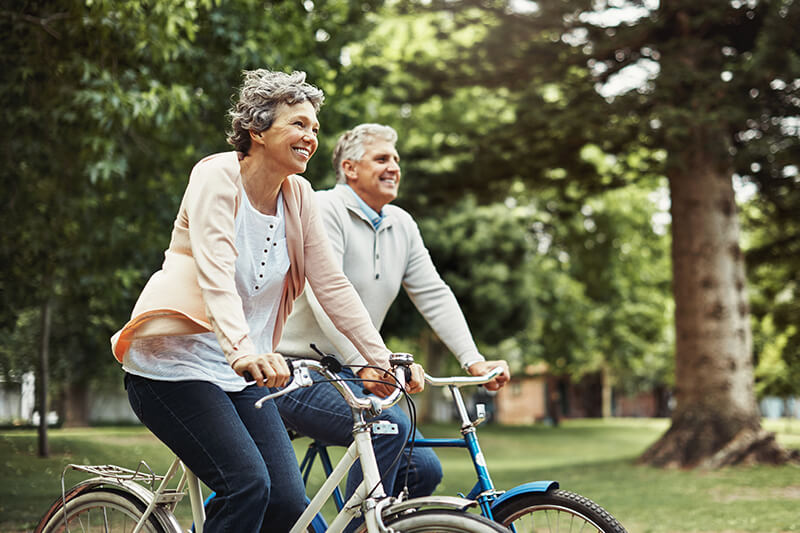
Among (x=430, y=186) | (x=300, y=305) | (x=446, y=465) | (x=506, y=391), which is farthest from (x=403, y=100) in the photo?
(x=506, y=391)

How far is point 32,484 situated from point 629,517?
16.8 feet

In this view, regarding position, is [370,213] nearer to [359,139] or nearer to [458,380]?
[359,139]

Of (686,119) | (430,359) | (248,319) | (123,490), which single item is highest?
(686,119)

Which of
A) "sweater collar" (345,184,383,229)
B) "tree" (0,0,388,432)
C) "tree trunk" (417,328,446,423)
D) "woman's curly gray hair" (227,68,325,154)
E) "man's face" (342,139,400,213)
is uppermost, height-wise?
"tree" (0,0,388,432)

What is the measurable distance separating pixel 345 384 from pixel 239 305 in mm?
374

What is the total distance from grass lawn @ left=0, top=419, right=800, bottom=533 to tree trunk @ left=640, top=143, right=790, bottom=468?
65 cm

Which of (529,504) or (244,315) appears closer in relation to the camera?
(244,315)

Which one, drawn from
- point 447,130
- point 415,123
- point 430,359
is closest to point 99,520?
point 447,130

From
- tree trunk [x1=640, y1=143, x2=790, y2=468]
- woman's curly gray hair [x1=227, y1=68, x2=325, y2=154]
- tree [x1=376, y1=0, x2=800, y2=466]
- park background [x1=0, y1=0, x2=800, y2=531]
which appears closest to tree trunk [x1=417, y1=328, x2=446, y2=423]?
park background [x1=0, y1=0, x2=800, y2=531]

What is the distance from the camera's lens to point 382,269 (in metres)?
4.04

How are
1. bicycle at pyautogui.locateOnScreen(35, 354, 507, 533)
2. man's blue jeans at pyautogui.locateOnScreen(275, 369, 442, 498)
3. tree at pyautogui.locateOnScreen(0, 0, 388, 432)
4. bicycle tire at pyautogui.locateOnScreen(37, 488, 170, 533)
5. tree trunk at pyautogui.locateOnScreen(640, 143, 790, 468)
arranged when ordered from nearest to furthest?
bicycle at pyautogui.locateOnScreen(35, 354, 507, 533)
bicycle tire at pyautogui.locateOnScreen(37, 488, 170, 533)
man's blue jeans at pyautogui.locateOnScreen(275, 369, 442, 498)
tree at pyautogui.locateOnScreen(0, 0, 388, 432)
tree trunk at pyautogui.locateOnScreen(640, 143, 790, 468)

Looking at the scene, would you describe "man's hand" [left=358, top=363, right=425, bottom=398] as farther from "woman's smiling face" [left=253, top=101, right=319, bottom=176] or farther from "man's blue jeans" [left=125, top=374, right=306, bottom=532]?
"woman's smiling face" [left=253, top=101, right=319, bottom=176]

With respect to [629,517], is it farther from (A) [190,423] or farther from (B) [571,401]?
(B) [571,401]

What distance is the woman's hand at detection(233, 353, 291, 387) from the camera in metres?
2.46
